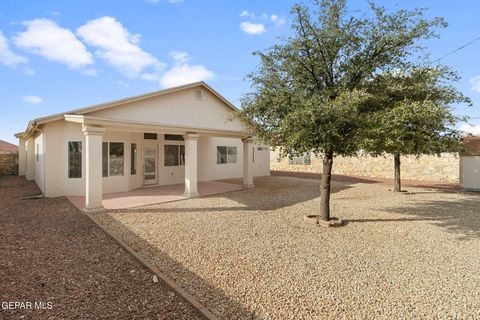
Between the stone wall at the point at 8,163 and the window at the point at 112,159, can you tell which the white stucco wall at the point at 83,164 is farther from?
the stone wall at the point at 8,163

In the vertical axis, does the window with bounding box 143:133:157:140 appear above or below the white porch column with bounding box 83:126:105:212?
above

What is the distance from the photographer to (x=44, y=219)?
24.8 feet

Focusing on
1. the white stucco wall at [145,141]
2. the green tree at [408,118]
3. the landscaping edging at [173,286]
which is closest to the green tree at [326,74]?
the green tree at [408,118]

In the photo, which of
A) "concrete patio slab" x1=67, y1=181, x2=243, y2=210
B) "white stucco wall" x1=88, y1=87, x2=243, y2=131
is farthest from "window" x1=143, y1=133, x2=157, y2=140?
"concrete patio slab" x1=67, y1=181, x2=243, y2=210

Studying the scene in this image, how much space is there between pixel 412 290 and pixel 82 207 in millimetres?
9458

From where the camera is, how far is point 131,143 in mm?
12484

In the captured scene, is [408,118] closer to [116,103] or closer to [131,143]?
[116,103]

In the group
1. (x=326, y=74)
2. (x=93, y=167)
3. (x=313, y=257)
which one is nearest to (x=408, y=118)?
(x=326, y=74)

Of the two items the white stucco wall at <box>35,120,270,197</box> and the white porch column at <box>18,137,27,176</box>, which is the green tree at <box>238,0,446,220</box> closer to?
the white stucco wall at <box>35,120,270,197</box>

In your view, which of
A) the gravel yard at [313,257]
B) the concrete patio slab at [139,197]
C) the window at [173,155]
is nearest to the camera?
the gravel yard at [313,257]

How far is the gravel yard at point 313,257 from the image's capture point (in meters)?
3.46

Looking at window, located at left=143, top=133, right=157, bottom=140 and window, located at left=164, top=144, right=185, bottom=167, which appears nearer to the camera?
window, located at left=143, top=133, right=157, bottom=140

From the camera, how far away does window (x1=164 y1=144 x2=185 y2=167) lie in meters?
14.5

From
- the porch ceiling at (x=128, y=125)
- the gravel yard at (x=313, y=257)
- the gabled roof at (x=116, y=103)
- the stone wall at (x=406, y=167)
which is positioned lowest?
the gravel yard at (x=313, y=257)
